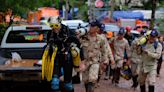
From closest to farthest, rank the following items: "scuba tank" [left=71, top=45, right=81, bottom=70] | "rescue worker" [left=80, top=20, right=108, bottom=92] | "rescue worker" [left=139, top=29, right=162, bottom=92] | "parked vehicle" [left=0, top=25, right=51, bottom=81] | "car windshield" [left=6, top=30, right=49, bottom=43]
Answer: "scuba tank" [left=71, top=45, right=81, bottom=70]
"rescue worker" [left=139, top=29, right=162, bottom=92]
"rescue worker" [left=80, top=20, right=108, bottom=92]
"parked vehicle" [left=0, top=25, right=51, bottom=81]
"car windshield" [left=6, top=30, right=49, bottom=43]

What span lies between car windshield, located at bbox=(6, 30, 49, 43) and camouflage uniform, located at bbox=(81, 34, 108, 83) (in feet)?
7.84

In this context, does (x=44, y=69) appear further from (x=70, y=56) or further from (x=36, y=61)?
(x=36, y=61)

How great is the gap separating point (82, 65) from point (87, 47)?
3.02 feet

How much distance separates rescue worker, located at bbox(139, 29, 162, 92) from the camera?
36.0 ft

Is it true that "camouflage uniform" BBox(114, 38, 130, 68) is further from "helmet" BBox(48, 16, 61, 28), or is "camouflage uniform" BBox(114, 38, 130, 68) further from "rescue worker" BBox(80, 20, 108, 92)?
"helmet" BBox(48, 16, 61, 28)

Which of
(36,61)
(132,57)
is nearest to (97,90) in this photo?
(132,57)

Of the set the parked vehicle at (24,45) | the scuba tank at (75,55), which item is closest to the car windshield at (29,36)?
the parked vehicle at (24,45)

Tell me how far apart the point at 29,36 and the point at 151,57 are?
3.71m

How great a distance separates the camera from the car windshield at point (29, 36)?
44.0ft

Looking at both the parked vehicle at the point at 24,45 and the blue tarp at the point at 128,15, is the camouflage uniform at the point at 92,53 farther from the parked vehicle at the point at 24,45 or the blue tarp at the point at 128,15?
the blue tarp at the point at 128,15

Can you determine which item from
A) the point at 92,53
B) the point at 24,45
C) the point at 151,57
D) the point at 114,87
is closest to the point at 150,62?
the point at 151,57

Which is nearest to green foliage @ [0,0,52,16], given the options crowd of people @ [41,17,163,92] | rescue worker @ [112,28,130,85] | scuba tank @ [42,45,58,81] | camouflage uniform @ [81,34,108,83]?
rescue worker @ [112,28,130,85]

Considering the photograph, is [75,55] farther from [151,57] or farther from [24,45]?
[24,45]

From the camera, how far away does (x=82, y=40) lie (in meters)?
11.3
